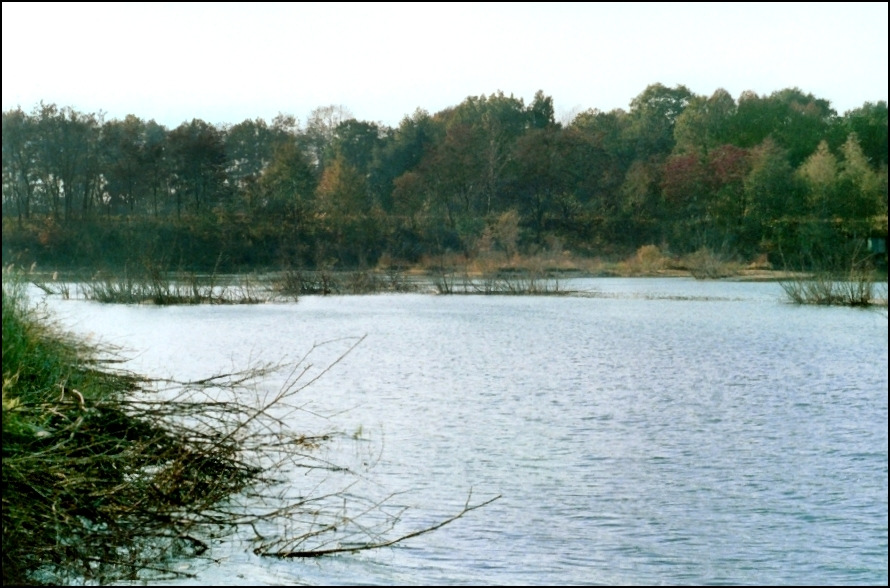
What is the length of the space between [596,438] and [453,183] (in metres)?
39.3

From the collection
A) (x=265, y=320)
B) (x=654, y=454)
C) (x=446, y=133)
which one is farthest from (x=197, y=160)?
(x=654, y=454)

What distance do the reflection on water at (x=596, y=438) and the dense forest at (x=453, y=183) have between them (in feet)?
52.5

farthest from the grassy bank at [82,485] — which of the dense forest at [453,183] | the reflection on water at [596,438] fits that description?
the dense forest at [453,183]

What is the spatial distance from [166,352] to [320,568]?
1143 cm

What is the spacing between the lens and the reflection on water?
6.46 m

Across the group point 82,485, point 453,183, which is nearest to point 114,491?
point 82,485

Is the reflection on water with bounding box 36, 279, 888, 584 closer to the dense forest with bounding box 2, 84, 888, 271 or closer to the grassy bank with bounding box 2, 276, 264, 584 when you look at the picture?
the grassy bank with bounding box 2, 276, 264, 584

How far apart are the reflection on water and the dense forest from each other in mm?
15993

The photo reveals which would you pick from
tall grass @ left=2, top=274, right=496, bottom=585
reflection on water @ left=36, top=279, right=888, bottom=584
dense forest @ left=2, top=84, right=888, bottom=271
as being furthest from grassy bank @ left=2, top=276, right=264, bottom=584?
dense forest @ left=2, top=84, right=888, bottom=271

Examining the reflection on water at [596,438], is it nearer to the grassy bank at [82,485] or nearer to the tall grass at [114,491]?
the tall grass at [114,491]

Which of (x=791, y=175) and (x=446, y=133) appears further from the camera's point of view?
(x=446, y=133)

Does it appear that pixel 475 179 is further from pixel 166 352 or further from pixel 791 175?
pixel 166 352

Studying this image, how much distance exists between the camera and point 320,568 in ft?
19.9

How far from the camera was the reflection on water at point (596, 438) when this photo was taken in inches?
255
